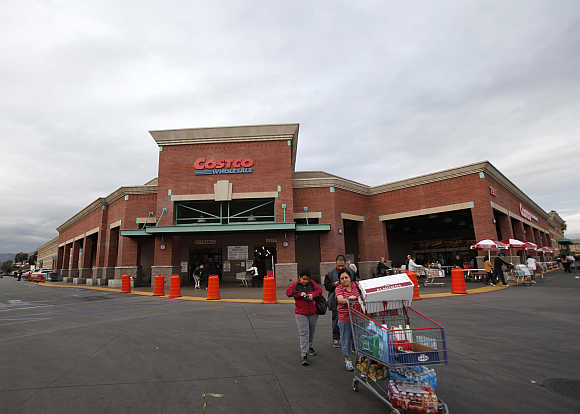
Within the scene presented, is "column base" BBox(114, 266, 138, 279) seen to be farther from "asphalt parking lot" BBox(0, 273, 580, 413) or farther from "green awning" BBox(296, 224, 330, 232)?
"asphalt parking lot" BBox(0, 273, 580, 413)

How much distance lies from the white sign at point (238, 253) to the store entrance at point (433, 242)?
17744 millimetres

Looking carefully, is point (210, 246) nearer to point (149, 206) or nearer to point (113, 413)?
point (149, 206)

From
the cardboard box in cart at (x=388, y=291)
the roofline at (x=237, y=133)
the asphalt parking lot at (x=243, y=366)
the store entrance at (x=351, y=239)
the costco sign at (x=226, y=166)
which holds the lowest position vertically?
the asphalt parking lot at (x=243, y=366)

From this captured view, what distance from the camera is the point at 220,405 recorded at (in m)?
3.98

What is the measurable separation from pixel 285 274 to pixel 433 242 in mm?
25562

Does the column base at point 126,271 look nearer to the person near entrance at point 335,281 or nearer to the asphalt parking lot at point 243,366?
the asphalt parking lot at point 243,366

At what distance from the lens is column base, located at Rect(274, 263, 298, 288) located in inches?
834

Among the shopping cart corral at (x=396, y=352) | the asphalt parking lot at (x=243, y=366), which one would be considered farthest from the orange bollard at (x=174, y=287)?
the shopping cart corral at (x=396, y=352)

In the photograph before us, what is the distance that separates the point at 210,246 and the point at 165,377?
22.1 m

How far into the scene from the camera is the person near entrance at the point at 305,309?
5.50 metres

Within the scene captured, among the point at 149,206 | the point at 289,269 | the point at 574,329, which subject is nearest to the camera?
the point at 574,329

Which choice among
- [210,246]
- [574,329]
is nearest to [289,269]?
[210,246]

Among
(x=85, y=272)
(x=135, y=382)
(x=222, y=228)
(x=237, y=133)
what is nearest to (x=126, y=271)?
(x=222, y=228)

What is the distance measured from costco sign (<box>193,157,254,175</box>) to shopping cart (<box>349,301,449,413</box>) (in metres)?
19.2
